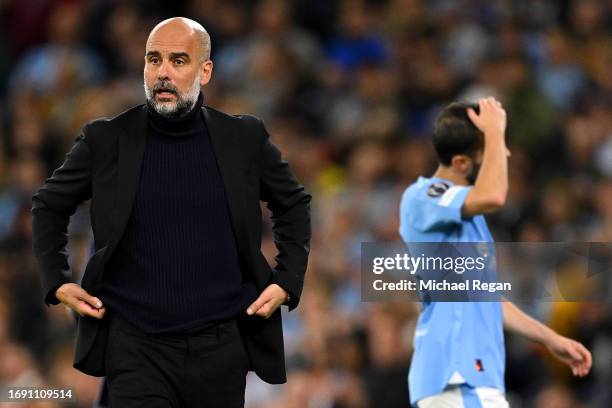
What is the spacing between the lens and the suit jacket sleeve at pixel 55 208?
187 inches

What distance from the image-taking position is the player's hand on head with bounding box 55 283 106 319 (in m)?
4.67

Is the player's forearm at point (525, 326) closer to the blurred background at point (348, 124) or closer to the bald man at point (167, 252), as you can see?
the bald man at point (167, 252)

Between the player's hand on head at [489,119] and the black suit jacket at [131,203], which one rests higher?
the player's hand on head at [489,119]

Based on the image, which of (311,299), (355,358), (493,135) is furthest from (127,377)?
(311,299)

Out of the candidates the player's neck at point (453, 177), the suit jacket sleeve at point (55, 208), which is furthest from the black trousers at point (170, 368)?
the player's neck at point (453, 177)

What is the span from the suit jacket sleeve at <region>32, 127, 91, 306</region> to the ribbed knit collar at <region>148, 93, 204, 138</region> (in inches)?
10.6

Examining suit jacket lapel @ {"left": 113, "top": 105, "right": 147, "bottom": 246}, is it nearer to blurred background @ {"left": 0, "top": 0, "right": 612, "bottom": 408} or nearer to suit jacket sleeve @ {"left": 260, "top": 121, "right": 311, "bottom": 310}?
suit jacket sleeve @ {"left": 260, "top": 121, "right": 311, "bottom": 310}

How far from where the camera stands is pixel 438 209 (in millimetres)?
5336

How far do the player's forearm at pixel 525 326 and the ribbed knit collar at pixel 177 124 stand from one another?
62.5 inches

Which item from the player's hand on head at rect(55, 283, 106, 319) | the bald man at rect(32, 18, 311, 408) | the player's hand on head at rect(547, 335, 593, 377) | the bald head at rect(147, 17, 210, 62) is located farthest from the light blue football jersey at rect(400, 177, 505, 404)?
the player's hand on head at rect(55, 283, 106, 319)

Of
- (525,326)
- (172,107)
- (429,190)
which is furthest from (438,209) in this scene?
(172,107)

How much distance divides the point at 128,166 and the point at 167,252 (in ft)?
1.13

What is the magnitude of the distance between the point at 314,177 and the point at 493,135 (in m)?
5.27

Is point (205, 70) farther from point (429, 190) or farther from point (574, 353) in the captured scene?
point (574, 353)
